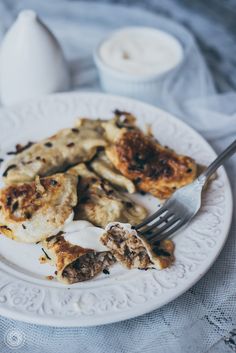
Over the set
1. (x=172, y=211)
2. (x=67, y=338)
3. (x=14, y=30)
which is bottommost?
(x=67, y=338)

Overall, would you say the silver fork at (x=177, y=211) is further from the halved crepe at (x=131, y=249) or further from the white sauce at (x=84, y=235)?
the white sauce at (x=84, y=235)

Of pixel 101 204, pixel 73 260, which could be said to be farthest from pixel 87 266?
pixel 101 204

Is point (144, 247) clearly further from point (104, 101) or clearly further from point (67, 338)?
point (104, 101)

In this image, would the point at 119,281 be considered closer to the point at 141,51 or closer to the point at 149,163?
the point at 149,163

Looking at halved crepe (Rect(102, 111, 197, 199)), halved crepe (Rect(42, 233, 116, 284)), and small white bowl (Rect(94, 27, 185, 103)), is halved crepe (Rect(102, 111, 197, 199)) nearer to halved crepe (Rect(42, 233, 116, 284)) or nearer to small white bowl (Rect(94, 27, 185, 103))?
halved crepe (Rect(42, 233, 116, 284))

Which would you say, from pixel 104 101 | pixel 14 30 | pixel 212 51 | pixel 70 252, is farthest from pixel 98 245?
pixel 212 51

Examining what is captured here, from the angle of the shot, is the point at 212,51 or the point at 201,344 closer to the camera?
the point at 201,344
